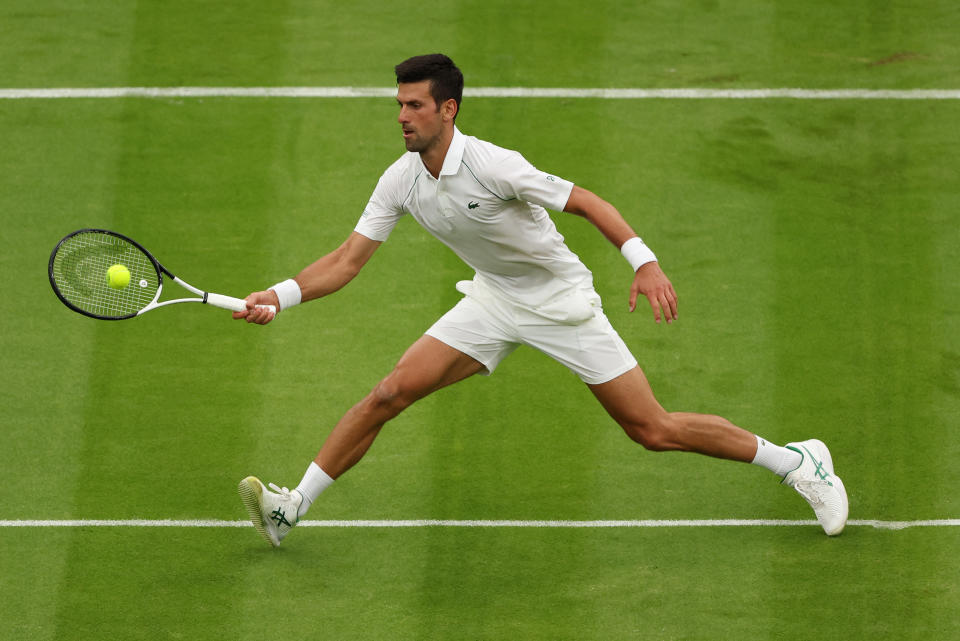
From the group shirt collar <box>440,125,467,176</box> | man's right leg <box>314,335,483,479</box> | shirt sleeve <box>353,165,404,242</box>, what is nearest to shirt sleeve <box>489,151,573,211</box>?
shirt collar <box>440,125,467,176</box>

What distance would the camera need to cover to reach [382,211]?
716 centimetres

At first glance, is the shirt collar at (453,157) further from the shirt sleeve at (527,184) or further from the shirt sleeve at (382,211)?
the shirt sleeve at (382,211)

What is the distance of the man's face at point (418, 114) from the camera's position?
6.76 metres

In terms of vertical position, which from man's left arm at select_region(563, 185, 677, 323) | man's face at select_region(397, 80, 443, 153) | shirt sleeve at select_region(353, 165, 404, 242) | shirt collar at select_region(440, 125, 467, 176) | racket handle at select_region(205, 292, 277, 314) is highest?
man's face at select_region(397, 80, 443, 153)

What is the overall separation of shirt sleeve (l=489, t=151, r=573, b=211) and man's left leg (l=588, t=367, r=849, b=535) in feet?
3.22

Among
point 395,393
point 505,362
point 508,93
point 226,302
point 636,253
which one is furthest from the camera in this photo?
point 508,93

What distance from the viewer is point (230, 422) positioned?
8289 mm

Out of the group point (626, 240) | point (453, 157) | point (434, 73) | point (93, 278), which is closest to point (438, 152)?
point (453, 157)

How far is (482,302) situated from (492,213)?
0.56 m

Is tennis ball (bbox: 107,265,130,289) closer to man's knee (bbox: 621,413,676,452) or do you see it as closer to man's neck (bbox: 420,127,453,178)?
man's neck (bbox: 420,127,453,178)

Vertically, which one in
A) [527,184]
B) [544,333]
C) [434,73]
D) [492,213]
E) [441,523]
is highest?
[434,73]

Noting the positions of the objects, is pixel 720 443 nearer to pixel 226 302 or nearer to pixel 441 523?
pixel 441 523

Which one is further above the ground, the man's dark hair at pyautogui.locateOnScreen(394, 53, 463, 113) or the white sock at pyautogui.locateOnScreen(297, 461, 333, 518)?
the man's dark hair at pyautogui.locateOnScreen(394, 53, 463, 113)

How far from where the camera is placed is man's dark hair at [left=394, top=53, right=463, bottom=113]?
6750 mm
